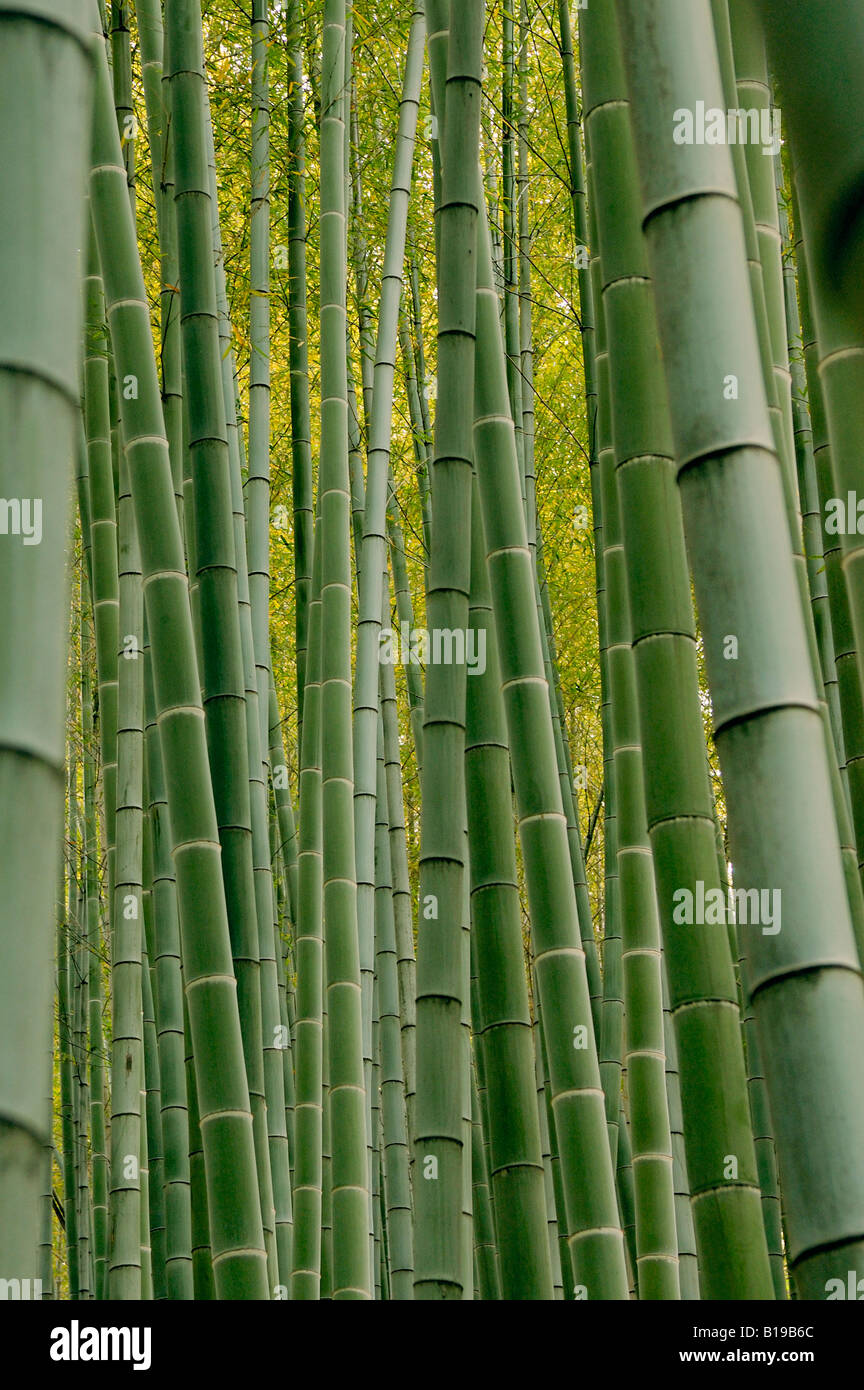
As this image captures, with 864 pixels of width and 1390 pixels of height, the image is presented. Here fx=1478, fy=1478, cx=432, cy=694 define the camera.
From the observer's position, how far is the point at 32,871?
0.76m

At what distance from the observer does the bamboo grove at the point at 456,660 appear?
80cm

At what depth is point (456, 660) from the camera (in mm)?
1976

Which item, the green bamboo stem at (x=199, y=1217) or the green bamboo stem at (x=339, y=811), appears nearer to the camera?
the green bamboo stem at (x=199, y=1217)

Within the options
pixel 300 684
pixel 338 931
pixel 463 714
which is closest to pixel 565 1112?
pixel 463 714

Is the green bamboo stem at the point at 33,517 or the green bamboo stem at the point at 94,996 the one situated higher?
the green bamboo stem at the point at 94,996

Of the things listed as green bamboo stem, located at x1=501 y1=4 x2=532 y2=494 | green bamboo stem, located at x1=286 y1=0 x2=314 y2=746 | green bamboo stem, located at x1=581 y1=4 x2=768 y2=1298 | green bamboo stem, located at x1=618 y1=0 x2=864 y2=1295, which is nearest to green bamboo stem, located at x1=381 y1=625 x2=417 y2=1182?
green bamboo stem, located at x1=286 y1=0 x2=314 y2=746

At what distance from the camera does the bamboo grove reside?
2.62 feet

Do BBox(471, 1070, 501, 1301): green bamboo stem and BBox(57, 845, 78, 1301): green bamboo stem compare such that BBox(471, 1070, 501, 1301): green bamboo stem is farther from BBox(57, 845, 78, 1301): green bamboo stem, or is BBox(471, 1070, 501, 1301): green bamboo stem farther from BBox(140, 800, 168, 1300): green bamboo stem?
BBox(57, 845, 78, 1301): green bamboo stem

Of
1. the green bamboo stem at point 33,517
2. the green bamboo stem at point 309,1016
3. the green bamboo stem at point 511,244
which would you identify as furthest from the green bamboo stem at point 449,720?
the green bamboo stem at point 511,244

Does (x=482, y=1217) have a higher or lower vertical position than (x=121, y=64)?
lower

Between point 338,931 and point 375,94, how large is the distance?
3.11 m

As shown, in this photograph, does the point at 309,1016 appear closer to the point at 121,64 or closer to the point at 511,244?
the point at 121,64

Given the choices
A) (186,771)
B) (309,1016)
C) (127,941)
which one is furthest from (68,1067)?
(186,771)

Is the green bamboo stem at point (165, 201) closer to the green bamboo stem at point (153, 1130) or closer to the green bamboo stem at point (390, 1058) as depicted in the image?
the green bamboo stem at point (153, 1130)
